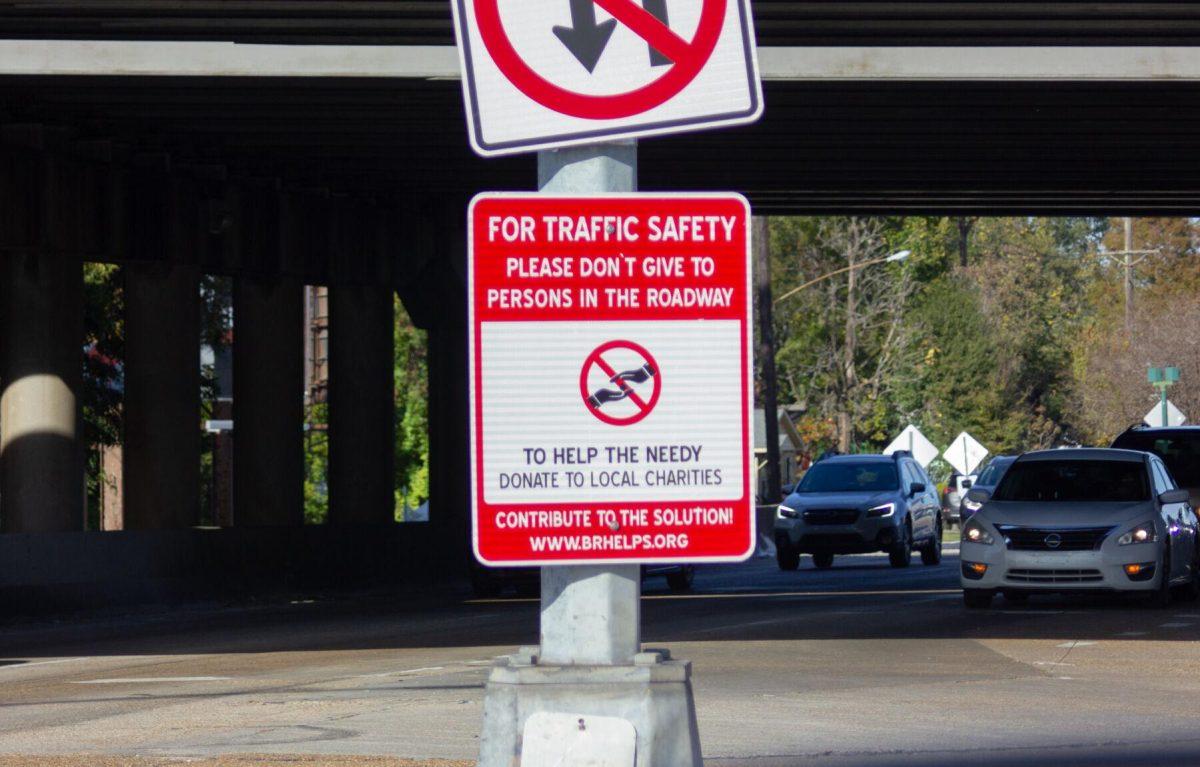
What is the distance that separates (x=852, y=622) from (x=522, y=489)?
16506mm

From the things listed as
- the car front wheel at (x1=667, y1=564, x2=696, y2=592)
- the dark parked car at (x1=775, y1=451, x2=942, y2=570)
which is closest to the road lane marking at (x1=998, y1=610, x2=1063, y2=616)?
the car front wheel at (x1=667, y1=564, x2=696, y2=592)

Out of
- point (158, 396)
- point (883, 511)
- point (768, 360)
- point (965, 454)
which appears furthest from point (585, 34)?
point (965, 454)

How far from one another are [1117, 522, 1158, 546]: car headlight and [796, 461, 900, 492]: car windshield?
44.0 ft

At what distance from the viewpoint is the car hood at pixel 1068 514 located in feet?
69.5

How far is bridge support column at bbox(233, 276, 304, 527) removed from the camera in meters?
31.2

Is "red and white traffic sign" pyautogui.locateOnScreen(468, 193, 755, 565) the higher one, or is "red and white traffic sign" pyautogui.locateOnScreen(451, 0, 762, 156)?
"red and white traffic sign" pyautogui.locateOnScreen(451, 0, 762, 156)

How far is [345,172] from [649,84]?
2557 centimetres

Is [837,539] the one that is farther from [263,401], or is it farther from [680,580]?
[263,401]

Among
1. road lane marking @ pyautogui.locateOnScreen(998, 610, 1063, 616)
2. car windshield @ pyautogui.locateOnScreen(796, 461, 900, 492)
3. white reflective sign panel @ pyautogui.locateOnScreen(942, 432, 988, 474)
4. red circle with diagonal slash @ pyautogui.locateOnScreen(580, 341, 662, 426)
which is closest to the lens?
red circle with diagonal slash @ pyautogui.locateOnScreen(580, 341, 662, 426)

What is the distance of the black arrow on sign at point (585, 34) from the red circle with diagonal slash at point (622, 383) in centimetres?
58

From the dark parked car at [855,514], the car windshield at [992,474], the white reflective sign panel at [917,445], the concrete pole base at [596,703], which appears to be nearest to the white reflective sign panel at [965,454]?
the white reflective sign panel at [917,445]

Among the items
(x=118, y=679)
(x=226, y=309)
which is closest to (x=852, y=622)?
(x=118, y=679)

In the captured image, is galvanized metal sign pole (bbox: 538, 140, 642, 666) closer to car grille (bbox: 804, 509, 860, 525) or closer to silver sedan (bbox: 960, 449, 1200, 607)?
silver sedan (bbox: 960, 449, 1200, 607)

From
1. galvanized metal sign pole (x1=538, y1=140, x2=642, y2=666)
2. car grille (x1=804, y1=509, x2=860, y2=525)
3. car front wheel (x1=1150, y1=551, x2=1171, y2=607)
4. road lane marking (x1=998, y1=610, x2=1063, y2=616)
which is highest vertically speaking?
galvanized metal sign pole (x1=538, y1=140, x2=642, y2=666)
